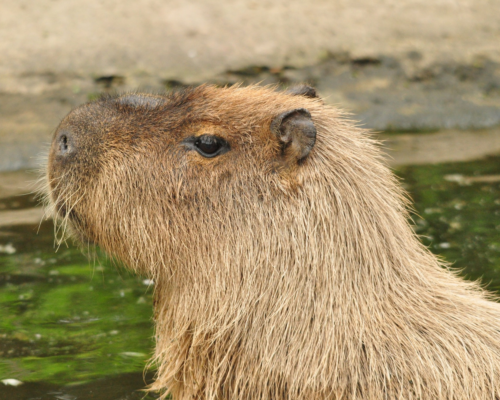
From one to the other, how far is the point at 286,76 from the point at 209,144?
5.73 meters

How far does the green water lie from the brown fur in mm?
1079

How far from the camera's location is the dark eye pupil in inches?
110

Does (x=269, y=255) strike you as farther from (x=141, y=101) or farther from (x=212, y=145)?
(x=141, y=101)

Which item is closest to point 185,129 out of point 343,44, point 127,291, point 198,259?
point 198,259

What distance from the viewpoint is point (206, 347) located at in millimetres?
2805

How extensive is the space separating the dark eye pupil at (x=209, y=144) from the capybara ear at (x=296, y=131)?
24cm

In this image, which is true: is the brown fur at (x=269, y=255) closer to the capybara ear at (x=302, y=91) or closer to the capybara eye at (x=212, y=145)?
the capybara eye at (x=212, y=145)

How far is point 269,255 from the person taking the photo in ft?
8.86

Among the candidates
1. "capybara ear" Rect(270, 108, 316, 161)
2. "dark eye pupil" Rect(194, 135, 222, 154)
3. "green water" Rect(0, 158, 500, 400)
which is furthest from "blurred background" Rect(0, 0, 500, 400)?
"capybara ear" Rect(270, 108, 316, 161)

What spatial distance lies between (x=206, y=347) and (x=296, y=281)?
1.46 ft

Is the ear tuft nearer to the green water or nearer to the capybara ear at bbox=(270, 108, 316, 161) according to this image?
the capybara ear at bbox=(270, 108, 316, 161)

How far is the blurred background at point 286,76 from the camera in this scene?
222 inches

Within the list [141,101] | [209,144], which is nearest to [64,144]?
[141,101]

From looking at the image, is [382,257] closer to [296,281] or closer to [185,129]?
[296,281]
